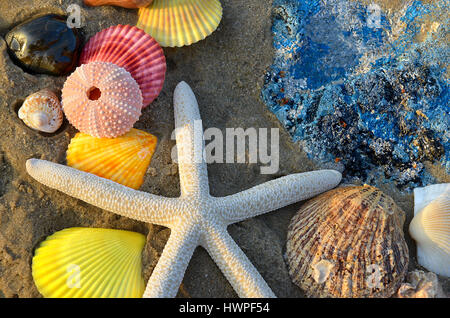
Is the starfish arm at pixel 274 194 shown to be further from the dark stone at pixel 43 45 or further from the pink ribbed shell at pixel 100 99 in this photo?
the dark stone at pixel 43 45

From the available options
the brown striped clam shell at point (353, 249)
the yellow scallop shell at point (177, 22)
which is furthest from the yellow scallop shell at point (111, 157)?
the brown striped clam shell at point (353, 249)

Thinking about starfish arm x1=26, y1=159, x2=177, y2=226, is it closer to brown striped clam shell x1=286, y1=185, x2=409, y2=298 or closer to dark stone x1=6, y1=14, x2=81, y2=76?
dark stone x1=6, y1=14, x2=81, y2=76

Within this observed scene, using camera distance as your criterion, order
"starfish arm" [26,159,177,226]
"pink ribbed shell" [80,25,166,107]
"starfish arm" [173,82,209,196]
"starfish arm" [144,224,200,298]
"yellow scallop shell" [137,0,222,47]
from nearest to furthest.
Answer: "starfish arm" [144,224,200,298] → "starfish arm" [26,159,177,226] → "starfish arm" [173,82,209,196] → "pink ribbed shell" [80,25,166,107] → "yellow scallop shell" [137,0,222,47]

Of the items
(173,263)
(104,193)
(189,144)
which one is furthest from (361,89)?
(104,193)

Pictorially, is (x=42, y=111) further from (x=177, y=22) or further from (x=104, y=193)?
(x=177, y=22)

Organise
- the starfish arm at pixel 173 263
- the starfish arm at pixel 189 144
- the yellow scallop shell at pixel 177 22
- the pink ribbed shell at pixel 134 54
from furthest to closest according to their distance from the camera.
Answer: the yellow scallop shell at pixel 177 22 → the pink ribbed shell at pixel 134 54 → the starfish arm at pixel 189 144 → the starfish arm at pixel 173 263

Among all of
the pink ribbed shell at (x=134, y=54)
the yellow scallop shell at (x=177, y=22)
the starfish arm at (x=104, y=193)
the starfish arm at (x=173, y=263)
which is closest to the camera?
the starfish arm at (x=173, y=263)

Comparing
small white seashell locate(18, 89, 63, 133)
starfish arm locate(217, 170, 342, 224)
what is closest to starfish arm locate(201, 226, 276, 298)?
starfish arm locate(217, 170, 342, 224)
